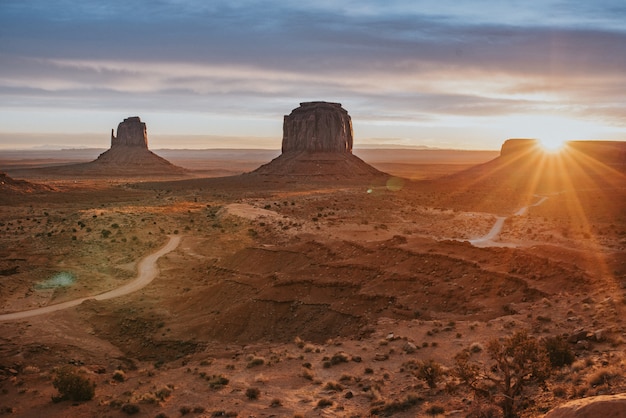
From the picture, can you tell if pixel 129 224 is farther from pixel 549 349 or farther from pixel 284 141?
pixel 284 141

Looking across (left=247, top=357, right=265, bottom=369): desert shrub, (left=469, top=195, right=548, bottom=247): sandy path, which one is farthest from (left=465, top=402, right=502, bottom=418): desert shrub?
(left=469, top=195, right=548, bottom=247): sandy path

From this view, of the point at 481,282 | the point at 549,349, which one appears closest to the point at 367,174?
the point at 481,282

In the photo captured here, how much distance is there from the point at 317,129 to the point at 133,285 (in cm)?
10105

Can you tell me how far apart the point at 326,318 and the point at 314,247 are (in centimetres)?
1015

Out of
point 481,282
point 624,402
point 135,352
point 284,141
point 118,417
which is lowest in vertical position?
point 135,352

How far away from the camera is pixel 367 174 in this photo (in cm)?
11906

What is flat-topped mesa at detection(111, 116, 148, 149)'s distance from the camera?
18206cm

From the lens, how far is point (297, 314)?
23562 mm

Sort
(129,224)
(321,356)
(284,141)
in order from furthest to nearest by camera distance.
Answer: (284,141) → (129,224) → (321,356)

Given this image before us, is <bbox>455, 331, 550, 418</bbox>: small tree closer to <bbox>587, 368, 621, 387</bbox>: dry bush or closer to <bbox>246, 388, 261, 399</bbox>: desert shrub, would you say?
<bbox>587, 368, 621, 387</bbox>: dry bush

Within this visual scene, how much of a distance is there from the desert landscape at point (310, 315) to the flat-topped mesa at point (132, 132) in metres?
137

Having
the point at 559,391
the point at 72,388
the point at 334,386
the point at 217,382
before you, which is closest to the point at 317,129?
the point at 217,382

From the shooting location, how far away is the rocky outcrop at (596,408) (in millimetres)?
7898

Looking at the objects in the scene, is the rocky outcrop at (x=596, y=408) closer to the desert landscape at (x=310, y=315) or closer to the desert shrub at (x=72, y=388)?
the desert landscape at (x=310, y=315)
